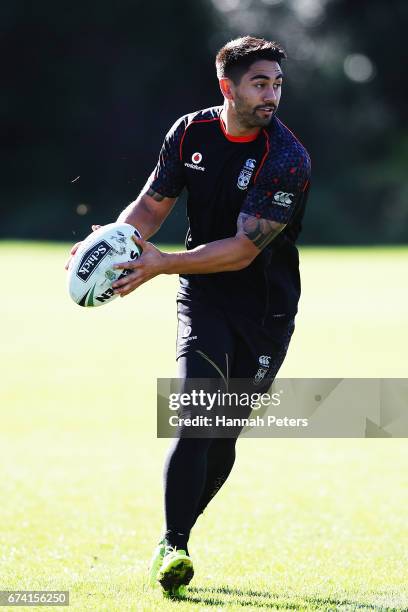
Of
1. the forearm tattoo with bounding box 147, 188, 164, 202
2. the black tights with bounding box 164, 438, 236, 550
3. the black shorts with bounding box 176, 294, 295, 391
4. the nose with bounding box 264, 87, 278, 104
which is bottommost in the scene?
the black tights with bounding box 164, 438, 236, 550

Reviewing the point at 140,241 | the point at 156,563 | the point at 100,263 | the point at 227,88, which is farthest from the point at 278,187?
the point at 156,563

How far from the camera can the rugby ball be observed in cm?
497

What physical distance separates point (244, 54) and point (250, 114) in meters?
0.28

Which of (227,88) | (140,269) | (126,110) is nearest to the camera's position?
(140,269)

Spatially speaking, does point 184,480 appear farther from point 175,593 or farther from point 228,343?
point 228,343

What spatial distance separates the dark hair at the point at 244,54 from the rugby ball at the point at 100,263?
2.95ft

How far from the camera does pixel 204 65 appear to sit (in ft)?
144

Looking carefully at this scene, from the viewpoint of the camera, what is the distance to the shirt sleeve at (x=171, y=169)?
212 inches

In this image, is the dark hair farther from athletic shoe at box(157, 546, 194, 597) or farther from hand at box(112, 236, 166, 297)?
athletic shoe at box(157, 546, 194, 597)

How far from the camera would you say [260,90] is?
16.8 ft

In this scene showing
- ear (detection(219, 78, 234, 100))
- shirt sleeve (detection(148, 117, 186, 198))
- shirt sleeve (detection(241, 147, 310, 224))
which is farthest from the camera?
shirt sleeve (detection(148, 117, 186, 198))

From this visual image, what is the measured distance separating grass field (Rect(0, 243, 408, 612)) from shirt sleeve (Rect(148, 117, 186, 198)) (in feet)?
5.99

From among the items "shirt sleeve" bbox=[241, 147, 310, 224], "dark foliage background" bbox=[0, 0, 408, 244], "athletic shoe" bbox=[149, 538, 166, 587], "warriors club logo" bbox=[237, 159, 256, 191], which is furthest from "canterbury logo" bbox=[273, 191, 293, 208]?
"dark foliage background" bbox=[0, 0, 408, 244]

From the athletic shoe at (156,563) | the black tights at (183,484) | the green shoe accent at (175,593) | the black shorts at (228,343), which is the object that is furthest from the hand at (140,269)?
the green shoe accent at (175,593)
